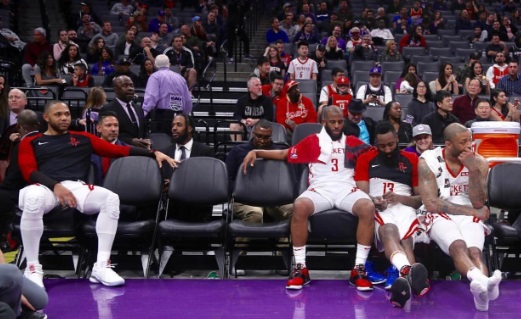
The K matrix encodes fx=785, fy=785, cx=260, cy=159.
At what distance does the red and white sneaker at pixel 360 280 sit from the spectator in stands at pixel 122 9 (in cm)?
1130

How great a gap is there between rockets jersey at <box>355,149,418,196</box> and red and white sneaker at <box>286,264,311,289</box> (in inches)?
35.4

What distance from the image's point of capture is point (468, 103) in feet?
32.4

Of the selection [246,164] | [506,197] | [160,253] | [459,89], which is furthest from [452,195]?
[459,89]

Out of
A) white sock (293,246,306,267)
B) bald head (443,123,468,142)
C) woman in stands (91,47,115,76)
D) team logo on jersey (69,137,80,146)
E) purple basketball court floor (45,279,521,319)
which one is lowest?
purple basketball court floor (45,279,521,319)

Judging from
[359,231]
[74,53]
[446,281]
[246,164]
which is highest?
[74,53]

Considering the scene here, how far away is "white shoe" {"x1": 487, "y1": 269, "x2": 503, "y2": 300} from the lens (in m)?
5.27

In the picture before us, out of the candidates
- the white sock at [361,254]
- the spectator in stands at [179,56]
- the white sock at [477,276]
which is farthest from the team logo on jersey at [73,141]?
the spectator in stands at [179,56]

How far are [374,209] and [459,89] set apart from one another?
606cm

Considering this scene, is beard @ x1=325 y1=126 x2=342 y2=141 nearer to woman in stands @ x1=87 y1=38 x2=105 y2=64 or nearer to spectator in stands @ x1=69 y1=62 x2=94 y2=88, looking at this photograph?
spectator in stands @ x1=69 y1=62 x2=94 y2=88

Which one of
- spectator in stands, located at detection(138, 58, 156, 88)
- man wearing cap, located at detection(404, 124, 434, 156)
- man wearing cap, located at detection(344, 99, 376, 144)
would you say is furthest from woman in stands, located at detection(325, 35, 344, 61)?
man wearing cap, located at detection(404, 124, 434, 156)

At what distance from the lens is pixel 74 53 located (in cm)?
1216

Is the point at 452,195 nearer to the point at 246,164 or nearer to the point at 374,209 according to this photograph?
the point at 374,209

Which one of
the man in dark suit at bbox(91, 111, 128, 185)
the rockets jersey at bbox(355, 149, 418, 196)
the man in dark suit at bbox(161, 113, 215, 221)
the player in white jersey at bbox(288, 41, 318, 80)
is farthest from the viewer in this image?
the player in white jersey at bbox(288, 41, 318, 80)

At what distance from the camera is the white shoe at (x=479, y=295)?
5.27 m
